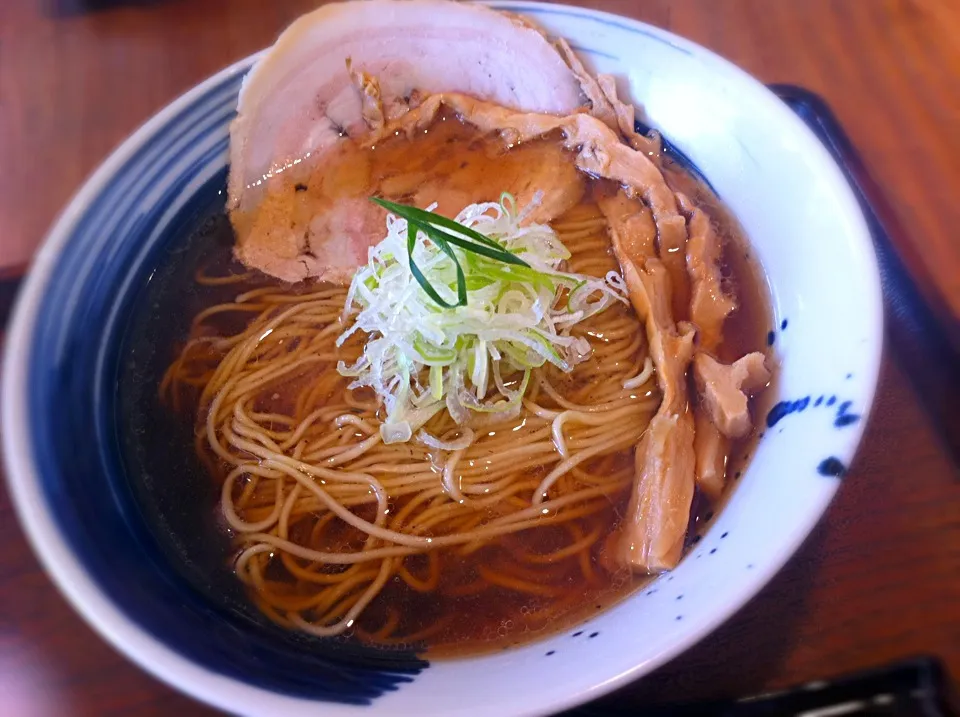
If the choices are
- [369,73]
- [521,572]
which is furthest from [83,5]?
[521,572]

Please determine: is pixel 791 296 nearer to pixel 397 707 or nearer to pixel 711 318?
pixel 711 318

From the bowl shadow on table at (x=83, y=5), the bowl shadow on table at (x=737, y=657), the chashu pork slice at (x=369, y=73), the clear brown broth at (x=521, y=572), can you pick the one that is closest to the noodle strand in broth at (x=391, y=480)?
the clear brown broth at (x=521, y=572)

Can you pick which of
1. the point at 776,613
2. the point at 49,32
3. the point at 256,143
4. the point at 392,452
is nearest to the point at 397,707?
the point at 392,452

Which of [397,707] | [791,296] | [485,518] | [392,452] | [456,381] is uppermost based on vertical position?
[791,296]

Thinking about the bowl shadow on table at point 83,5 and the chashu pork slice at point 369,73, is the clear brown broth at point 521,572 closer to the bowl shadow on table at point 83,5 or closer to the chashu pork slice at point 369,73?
the chashu pork slice at point 369,73

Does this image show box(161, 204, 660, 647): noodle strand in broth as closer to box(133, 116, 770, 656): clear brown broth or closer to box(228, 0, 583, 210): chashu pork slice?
box(133, 116, 770, 656): clear brown broth

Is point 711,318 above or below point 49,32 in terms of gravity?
below

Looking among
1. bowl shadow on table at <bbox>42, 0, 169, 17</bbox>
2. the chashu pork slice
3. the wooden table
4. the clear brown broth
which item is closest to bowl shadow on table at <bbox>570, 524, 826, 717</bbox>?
the wooden table

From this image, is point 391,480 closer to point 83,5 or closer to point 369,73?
point 369,73
